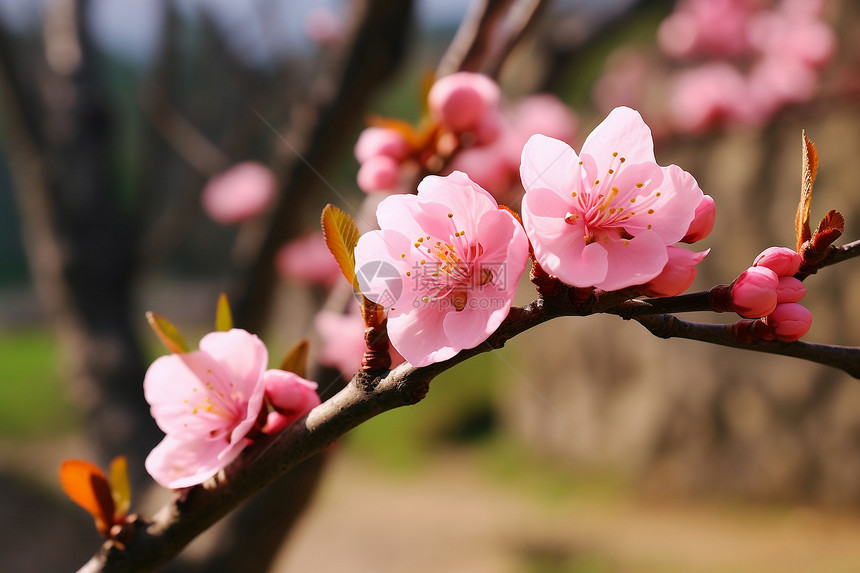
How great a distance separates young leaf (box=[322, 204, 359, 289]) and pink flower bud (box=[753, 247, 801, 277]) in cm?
21

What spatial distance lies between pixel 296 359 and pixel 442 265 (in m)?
0.14

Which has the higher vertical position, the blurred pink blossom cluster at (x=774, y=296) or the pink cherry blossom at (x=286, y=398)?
the pink cherry blossom at (x=286, y=398)

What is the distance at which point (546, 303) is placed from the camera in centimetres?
30

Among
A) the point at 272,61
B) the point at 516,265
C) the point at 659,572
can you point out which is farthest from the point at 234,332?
the point at 659,572

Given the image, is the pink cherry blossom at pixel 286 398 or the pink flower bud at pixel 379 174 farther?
the pink flower bud at pixel 379 174

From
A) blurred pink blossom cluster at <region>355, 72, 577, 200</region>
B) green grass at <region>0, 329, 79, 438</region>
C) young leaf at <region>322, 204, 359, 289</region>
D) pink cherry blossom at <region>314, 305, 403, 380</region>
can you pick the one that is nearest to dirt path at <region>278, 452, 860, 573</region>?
pink cherry blossom at <region>314, 305, 403, 380</region>

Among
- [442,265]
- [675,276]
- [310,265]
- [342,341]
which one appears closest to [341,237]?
[442,265]

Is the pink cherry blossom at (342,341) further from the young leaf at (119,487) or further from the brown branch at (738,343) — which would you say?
the brown branch at (738,343)

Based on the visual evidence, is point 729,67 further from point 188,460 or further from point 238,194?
point 188,460

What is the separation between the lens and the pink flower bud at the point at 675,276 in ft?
0.93

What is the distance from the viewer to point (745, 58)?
8.16ft

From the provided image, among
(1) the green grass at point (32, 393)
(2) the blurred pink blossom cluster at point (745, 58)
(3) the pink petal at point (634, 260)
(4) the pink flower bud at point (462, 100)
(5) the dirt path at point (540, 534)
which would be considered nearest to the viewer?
(3) the pink petal at point (634, 260)

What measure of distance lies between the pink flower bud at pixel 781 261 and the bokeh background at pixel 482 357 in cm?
41

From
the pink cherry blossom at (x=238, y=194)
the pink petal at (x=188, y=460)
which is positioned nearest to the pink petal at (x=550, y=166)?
the pink petal at (x=188, y=460)
